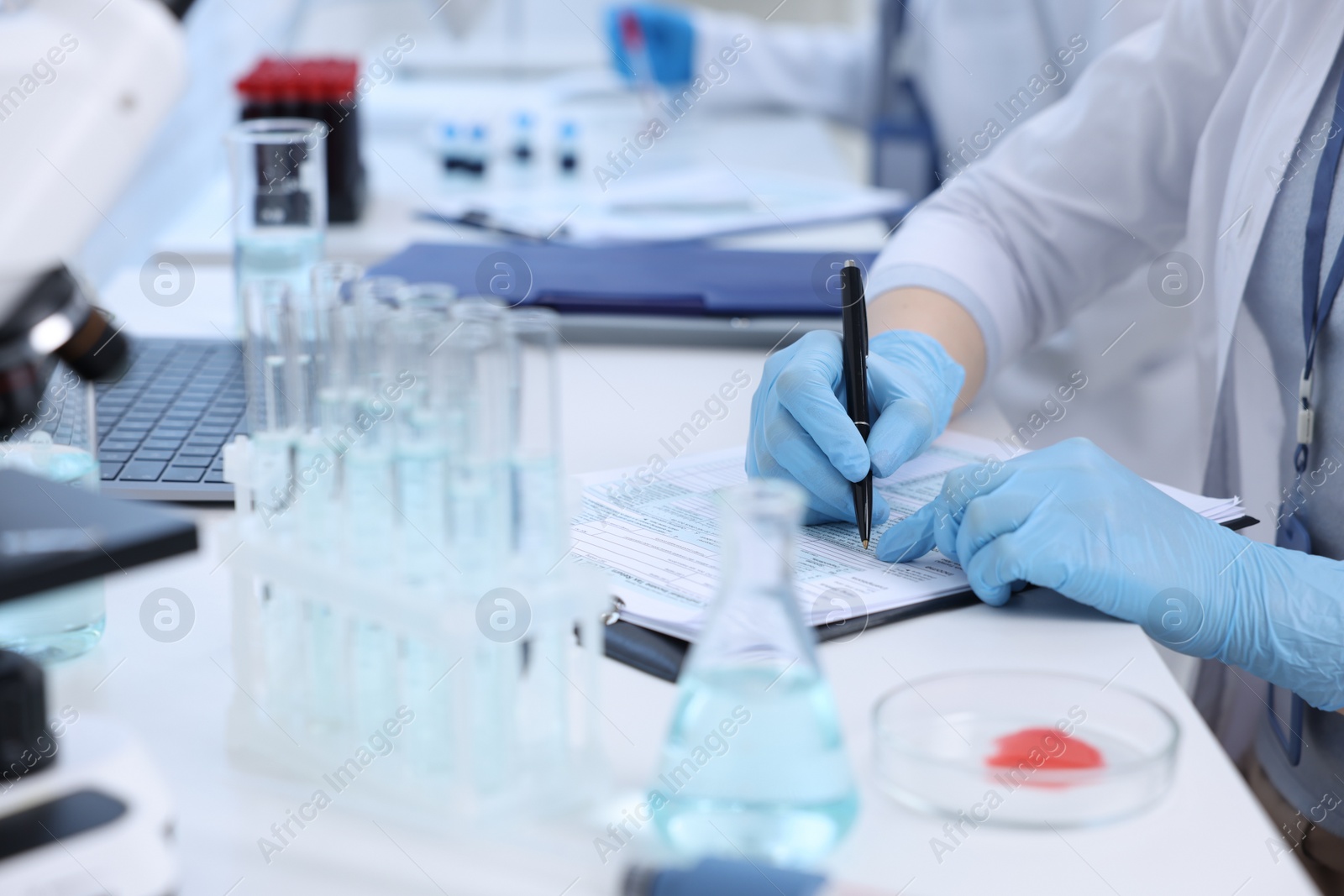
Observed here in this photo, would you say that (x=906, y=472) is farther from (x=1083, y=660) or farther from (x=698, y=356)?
(x=698, y=356)

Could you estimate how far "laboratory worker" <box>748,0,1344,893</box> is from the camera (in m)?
0.86

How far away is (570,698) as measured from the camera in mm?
633

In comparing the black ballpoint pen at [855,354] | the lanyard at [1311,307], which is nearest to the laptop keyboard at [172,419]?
the black ballpoint pen at [855,354]

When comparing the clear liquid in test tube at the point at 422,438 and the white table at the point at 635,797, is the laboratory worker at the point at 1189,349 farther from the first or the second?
the clear liquid in test tube at the point at 422,438

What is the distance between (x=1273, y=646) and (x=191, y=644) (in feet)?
2.42

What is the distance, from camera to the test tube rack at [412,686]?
58cm

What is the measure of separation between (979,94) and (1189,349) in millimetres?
1201

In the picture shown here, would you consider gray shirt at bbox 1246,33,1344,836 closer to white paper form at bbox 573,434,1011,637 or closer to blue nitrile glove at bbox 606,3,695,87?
white paper form at bbox 573,434,1011,637

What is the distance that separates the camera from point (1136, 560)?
0.83m

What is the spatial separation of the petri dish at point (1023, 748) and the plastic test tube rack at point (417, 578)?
16 centimetres

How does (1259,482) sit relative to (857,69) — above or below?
below

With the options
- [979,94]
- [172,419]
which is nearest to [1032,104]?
[979,94]

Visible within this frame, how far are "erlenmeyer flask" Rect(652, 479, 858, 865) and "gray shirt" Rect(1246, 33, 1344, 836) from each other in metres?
0.76

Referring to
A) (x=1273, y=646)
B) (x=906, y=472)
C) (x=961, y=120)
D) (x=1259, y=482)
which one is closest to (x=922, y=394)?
(x=906, y=472)
